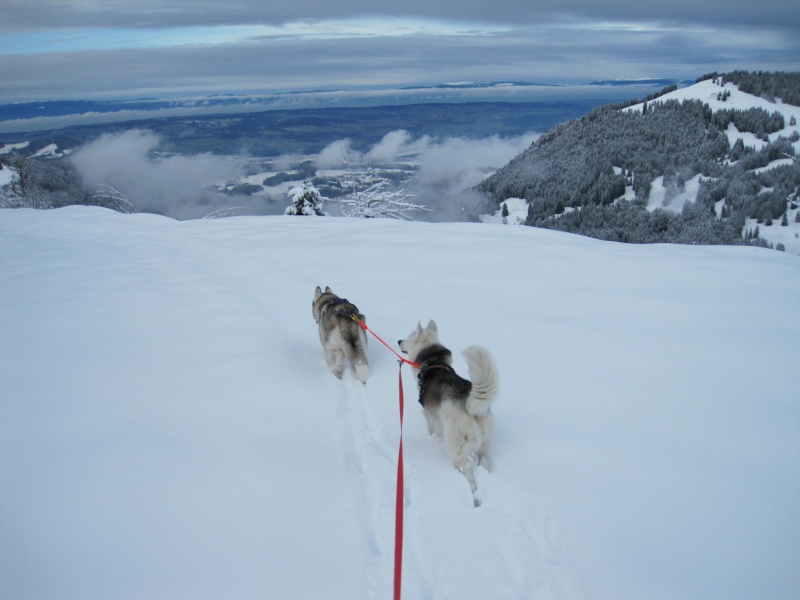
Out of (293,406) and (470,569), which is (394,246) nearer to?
(293,406)

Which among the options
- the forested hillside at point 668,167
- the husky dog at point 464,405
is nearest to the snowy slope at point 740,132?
the forested hillside at point 668,167

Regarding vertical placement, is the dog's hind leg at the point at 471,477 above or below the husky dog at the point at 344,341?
below

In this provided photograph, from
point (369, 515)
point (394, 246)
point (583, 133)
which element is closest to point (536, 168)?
point (583, 133)

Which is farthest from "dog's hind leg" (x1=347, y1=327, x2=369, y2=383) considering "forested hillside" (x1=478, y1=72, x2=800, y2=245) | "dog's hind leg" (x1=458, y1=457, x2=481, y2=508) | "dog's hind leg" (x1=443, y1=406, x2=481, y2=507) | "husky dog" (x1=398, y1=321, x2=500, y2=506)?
"forested hillside" (x1=478, y1=72, x2=800, y2=245)

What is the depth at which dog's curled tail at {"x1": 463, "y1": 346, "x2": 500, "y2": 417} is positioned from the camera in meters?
3.38

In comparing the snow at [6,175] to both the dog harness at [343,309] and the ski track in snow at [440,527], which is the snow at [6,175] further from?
the ski track in snow at [440,527]

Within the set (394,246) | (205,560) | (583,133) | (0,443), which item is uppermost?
(583,133)

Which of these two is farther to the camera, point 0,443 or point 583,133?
point 583,133

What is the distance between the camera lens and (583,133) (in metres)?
126

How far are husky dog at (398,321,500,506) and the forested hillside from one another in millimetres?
78755

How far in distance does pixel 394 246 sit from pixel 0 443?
7.80 m

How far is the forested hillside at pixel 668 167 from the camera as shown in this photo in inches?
3029

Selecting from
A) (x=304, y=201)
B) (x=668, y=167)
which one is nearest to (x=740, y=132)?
(x=668, y=167)

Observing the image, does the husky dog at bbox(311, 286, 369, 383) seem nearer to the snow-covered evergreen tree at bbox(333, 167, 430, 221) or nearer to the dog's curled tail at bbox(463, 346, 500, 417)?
the dog's curled tail at bbox(463, 346, 500, 417)
